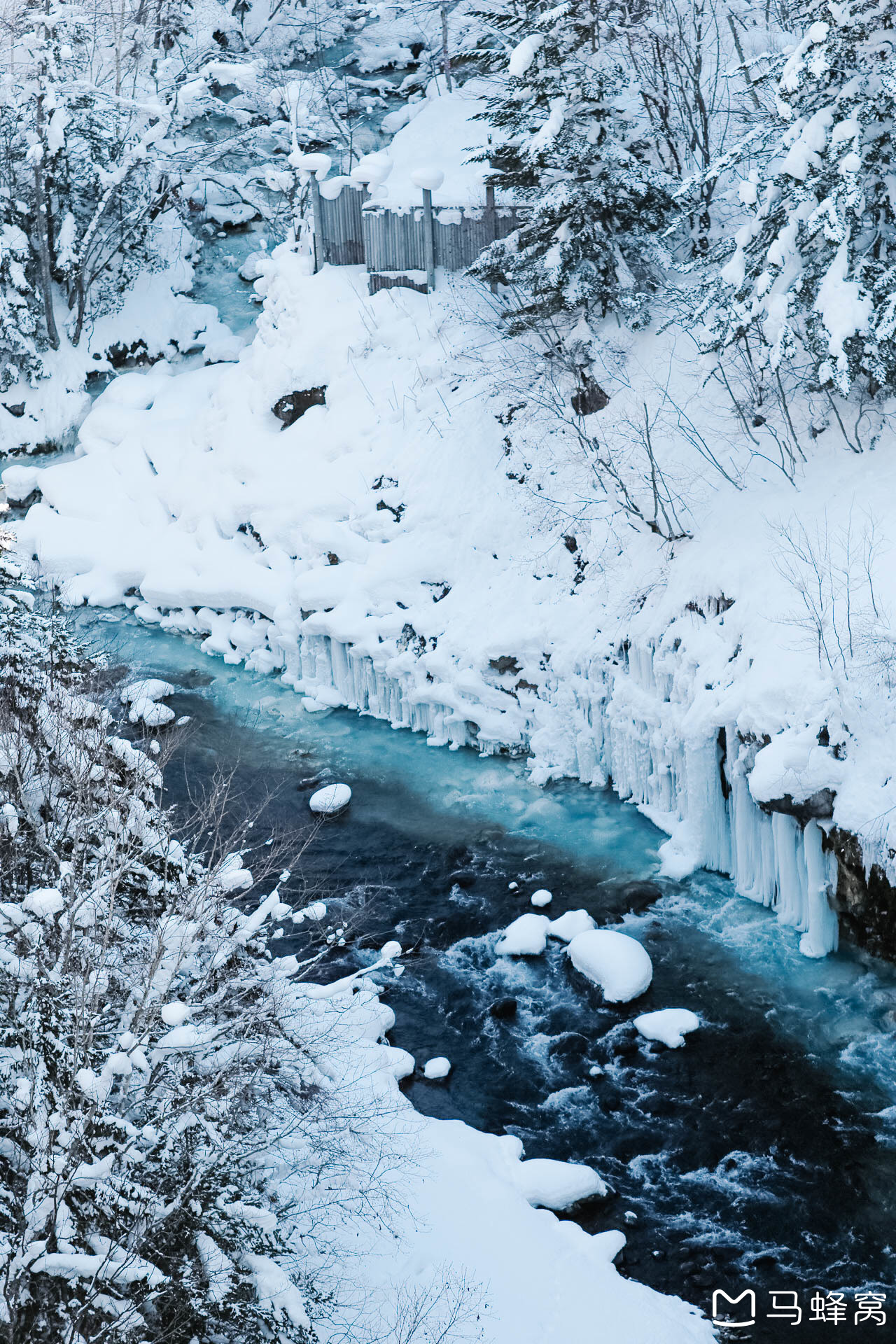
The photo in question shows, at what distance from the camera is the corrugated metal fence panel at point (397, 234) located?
1791cm

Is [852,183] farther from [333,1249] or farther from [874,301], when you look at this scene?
[333,1249]

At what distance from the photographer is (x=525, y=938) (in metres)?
11.1

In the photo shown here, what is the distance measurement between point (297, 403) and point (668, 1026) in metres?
12.3

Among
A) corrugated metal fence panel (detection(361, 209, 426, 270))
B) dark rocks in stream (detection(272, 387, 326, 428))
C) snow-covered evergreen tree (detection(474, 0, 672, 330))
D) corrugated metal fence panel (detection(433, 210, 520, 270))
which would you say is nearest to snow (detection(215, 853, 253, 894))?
snow-covered evergreen tree (detection(474, 0, 672, 330))

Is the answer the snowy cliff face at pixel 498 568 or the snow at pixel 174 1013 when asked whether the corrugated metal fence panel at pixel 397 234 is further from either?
the snow at pixel 174 1013

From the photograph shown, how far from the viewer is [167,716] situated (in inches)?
603

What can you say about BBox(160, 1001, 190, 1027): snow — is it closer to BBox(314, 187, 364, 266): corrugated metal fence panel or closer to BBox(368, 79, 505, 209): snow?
BBox(368, 79, 505, 209): snow

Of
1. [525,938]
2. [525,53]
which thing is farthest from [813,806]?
[525,53]

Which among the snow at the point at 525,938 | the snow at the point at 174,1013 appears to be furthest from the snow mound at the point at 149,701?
the snow at the point at 174,1013

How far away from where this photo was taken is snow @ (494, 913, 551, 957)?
11016mm

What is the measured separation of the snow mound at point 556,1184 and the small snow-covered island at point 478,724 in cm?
3

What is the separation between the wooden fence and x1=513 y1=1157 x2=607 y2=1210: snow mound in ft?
43.8

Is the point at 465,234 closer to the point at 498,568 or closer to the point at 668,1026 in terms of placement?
the point at 498,568

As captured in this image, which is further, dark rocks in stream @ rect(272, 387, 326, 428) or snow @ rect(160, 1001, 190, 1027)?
dark rocks in stream @ rect(272, 387, 326, 428)
